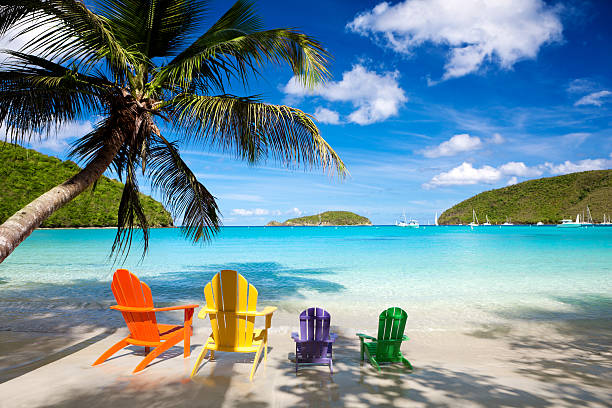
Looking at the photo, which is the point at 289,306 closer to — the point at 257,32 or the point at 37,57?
the point at 257,32

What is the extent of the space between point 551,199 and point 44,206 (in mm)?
103414

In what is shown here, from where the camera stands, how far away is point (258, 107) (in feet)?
15.7

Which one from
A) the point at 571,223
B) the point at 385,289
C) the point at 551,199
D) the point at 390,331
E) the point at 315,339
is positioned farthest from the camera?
the point at 551,199

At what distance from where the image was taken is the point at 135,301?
4055 millimetres

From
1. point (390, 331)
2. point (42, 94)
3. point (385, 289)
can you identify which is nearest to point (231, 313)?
point (390, 331)

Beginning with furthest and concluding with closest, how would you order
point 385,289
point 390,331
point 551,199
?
point 551,199 → point 385,289 → point 390,331

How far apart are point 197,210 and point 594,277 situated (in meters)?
15.2

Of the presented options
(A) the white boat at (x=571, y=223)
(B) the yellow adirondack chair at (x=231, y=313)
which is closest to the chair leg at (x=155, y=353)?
(B) the yellow adirondack chair at (x=231, y=313)

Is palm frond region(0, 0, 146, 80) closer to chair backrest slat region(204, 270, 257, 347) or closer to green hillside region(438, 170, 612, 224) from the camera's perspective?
chair backrest slat region(204, 270, 257, 347)

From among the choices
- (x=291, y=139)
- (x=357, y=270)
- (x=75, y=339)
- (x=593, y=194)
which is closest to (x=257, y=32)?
(x=291, y=139)

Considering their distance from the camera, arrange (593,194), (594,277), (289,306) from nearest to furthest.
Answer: (289,306)
(594,277)
(593,194)

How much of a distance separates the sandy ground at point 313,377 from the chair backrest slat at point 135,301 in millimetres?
408

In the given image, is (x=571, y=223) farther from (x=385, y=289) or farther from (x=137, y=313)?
(x=137, y=313)

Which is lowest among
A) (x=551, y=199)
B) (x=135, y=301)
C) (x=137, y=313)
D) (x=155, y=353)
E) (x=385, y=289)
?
(x=385, y=289)
